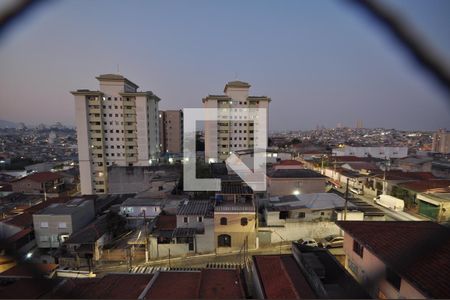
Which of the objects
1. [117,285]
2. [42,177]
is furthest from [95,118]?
[117,285]

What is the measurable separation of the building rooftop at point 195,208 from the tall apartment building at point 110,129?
13.6m

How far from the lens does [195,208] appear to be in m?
11.0

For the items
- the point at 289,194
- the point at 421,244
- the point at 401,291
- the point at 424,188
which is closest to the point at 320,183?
the point at 289,194

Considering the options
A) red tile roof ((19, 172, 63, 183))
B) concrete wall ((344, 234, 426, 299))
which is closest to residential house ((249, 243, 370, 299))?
concrete wall ((344, 234, 426, 299))

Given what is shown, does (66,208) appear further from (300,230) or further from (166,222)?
(300,230)

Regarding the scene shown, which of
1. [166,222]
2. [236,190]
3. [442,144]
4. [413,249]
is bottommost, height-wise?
[166,222]

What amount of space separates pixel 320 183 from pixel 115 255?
11544mm

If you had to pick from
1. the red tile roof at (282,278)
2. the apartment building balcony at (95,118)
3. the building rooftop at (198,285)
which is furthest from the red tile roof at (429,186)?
the apartment building balcony at (95,118)

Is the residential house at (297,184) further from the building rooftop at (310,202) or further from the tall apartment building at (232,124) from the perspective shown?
the tall apartment building at (232,124)

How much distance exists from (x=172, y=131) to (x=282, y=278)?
107 feet

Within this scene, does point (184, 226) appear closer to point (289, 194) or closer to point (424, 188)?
point (289, 194)

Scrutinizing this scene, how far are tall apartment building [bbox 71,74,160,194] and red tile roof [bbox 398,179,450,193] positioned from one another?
70.8 feet

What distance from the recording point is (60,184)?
20.4 meters

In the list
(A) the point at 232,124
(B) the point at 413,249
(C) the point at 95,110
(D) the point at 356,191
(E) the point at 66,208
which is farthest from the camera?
(A) the point at 232,124
